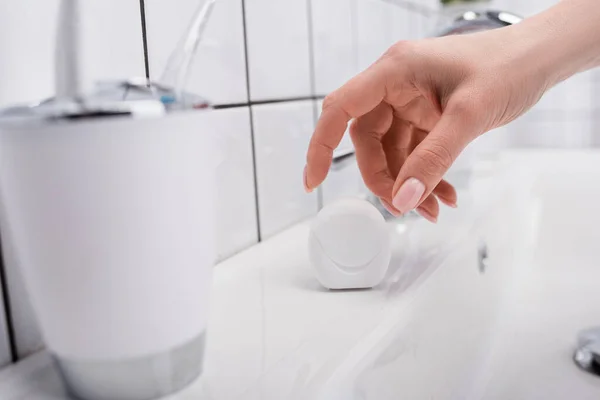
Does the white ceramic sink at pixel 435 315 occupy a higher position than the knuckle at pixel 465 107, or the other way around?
the knuckle at pixel 465 107

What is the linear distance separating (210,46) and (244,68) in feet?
0.16

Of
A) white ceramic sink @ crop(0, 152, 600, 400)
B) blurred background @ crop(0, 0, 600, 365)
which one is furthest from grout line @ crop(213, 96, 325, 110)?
white ceramic sink @ crop(0, 152, 600, 400)

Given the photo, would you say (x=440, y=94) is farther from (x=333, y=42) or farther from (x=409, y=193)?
(x=333, y=42)

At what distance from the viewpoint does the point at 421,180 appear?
0.30 m

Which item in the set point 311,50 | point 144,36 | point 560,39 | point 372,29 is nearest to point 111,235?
point 144,36

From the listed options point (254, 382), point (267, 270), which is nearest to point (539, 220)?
point (267, 270)

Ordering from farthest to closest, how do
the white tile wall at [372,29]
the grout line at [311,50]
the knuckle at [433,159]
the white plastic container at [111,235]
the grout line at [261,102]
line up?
the white tile wall at [372,29]
the grout line at [311,50]
the grout line at [261,102]
the knuckle at [433,159]
the white plastic container at [111,235]

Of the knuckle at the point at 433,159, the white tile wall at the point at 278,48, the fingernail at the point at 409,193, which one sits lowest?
the fingernail at the point at 409,193

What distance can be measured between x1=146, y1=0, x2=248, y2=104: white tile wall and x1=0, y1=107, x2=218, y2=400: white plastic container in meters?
0.17

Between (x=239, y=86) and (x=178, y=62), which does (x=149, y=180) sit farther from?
(x=239, y=86)

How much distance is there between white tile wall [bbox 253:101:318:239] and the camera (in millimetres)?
507

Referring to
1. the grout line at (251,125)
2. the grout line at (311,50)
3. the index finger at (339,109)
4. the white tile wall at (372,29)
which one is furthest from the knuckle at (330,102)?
the white tile wall at (372,29)

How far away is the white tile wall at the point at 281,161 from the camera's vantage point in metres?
0.51

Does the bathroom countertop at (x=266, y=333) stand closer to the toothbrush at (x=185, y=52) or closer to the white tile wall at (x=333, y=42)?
the toothbrush at (x=185, y=52)
